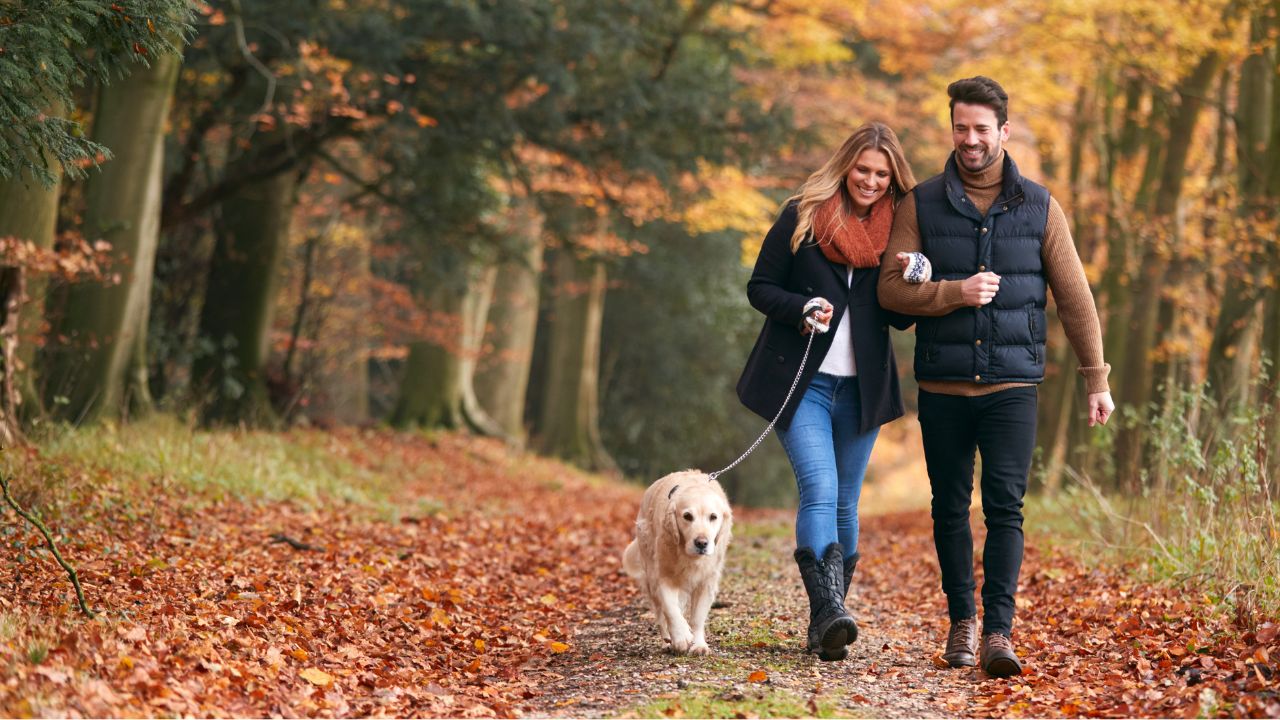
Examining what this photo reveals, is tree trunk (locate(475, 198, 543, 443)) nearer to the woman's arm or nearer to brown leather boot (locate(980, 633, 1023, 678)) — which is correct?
the woman's arm

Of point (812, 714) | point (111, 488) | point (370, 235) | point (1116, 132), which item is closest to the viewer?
point (812, 714)

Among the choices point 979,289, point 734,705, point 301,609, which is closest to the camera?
point 734,705

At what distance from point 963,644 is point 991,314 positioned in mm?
1488

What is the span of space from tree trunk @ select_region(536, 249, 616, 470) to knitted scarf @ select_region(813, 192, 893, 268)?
1576 cm

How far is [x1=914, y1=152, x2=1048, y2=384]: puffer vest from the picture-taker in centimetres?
495

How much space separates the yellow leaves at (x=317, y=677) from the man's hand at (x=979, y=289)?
2.98 metres

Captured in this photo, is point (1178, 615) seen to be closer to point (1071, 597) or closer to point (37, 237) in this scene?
point (1071, 597)

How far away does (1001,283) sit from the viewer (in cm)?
496

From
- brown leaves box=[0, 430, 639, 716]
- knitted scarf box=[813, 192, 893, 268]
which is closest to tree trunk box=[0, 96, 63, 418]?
brown leaves box=[0, 430, 639, 716]

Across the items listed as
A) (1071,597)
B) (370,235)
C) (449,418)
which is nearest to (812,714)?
(1071,597)

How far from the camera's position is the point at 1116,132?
57.5 ft

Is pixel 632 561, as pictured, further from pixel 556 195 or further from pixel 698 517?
pixel 556 195

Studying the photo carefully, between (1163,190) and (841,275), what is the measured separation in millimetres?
10850


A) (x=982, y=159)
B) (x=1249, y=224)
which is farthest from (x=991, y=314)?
(x=1249, y=224)
